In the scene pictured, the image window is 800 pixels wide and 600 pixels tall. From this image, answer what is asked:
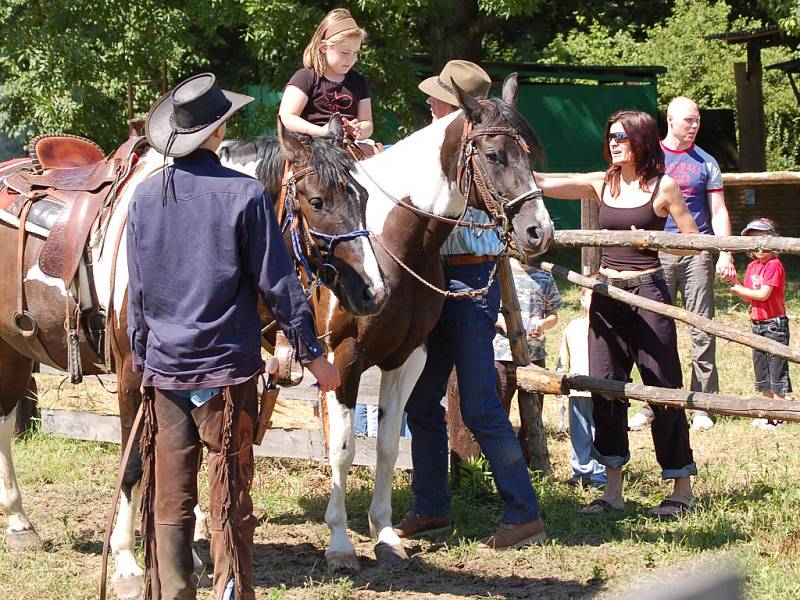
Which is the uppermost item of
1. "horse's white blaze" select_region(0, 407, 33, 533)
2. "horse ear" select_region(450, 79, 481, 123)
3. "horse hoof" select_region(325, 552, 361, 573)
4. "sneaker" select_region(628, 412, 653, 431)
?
"horse ear" select_region(450, 79, 481, 123)

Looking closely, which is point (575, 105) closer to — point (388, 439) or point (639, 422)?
point (639, 422)

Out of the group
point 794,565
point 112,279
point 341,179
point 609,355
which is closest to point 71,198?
point 112,279

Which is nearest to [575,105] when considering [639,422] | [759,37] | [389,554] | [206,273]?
[759,37]

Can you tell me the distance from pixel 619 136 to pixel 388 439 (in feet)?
6.69

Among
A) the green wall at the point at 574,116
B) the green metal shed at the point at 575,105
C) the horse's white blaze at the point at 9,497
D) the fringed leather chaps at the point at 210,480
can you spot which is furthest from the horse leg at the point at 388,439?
the green wall at the point at 574,116

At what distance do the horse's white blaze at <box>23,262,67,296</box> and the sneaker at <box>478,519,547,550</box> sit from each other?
248 centimetres

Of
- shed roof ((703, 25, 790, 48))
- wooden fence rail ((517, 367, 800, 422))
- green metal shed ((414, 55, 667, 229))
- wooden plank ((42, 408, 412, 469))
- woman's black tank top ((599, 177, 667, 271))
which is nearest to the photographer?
wooden fence rail ((517, 367, 800, 422))

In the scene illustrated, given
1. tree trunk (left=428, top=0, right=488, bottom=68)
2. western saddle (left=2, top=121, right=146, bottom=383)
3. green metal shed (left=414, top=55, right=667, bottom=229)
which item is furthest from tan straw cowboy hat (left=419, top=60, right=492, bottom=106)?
green metal shed (left=414, top=55, right=667, bottom=229)

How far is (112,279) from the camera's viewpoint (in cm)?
448

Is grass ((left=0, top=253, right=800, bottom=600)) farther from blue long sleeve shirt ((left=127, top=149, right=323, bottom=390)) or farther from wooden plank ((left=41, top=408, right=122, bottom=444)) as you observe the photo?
blue long sleeve shirt ((left=127, top=149, right=323, bottom=390))

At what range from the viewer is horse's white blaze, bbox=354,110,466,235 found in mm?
4863

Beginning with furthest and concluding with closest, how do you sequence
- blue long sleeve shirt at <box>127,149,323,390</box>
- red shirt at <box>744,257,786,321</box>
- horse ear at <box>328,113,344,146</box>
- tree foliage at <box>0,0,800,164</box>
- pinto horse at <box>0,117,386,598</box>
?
tree foliage at <box>0,0,800,164</box>, red shirt at <box>744,257,786,321</box>, horse ear at <box>328,113,344,146</box>, pinto horse at <box>0,117,386,598</box>, blue long sleeve shirt at <box>127,149,323,390</box>

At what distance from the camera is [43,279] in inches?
193

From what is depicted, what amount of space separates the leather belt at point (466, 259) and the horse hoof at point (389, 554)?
1488 mm
